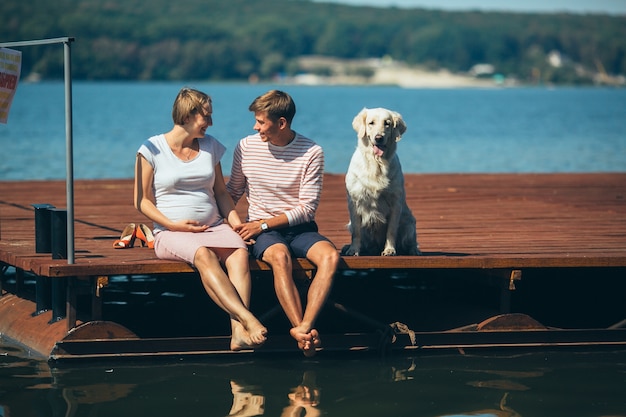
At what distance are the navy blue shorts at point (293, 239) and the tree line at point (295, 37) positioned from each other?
11615 cm

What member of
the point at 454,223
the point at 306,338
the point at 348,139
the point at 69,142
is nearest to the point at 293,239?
the point at 306,338

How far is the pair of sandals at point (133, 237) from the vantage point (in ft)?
25.2

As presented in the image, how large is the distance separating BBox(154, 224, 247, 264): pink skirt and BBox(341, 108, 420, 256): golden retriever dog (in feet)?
2.82

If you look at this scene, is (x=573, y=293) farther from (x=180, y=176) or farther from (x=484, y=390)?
(x=180, y=176)

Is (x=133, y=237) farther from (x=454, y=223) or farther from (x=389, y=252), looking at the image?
(x=454, y=223)

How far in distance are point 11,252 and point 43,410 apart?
1750mm

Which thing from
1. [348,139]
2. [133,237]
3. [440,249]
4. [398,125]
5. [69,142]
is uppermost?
[348,139]

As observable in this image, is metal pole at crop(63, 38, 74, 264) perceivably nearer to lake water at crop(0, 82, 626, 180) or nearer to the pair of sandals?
the pair of sandals

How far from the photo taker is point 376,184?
23.3 ft

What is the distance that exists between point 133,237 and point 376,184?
1.83 meters

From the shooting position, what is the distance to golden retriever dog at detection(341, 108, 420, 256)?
7.09 metres

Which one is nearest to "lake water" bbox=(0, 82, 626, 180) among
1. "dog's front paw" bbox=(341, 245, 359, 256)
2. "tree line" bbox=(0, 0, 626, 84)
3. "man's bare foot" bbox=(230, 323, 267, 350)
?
"dog's front paw" bbox=(341, 245, 359, 256)

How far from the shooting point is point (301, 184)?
6910 millimetres

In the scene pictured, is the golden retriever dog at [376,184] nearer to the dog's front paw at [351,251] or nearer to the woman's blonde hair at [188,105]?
the dog's front paw at [351,251]
